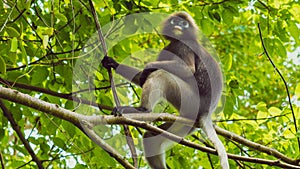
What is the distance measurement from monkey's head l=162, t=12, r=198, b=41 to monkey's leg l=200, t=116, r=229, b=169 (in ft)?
4.19

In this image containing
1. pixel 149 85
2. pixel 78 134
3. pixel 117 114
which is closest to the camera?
pixel 117 114

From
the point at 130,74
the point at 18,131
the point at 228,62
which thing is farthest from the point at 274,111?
the point at 18,131

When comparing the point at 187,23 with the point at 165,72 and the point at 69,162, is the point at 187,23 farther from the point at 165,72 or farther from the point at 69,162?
the point at 69,162

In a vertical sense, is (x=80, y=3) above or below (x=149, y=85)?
above

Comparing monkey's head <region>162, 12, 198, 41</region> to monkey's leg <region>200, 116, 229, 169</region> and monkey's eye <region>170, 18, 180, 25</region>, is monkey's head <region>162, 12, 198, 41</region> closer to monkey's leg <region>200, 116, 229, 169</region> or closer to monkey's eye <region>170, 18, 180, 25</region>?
monkey's eye <region>170, 18, 180, 25</region>

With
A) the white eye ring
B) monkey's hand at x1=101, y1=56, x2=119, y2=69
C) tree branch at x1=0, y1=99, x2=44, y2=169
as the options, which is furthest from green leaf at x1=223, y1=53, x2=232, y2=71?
tree branch at x1=0, y1=99, x2=44, y2=169

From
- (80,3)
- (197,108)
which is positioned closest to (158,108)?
(197,108)

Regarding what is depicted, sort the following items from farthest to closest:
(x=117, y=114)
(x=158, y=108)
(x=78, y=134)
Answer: (x=158, y=108)
(x=78, y=134)
(x=117, y=114)

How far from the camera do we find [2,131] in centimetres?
436

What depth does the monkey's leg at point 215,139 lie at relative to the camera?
11.7 ft

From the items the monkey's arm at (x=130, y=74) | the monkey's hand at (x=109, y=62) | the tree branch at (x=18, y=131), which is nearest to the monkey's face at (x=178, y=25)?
the monkey's arm at (x=130, y=74)

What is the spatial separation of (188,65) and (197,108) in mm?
500

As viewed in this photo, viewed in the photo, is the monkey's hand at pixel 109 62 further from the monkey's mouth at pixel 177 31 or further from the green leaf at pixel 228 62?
the monkey's mouth at pixel 177 31

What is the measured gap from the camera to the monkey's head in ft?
17.5
